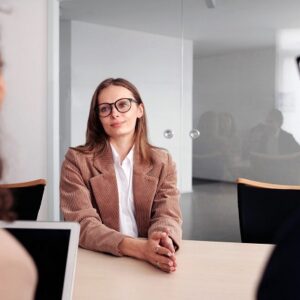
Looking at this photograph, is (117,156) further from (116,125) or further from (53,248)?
(53,248)

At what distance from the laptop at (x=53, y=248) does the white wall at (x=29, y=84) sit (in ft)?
10.1

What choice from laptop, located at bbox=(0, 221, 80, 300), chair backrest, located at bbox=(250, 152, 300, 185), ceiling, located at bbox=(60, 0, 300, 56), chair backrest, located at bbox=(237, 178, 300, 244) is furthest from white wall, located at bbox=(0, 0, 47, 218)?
laptop, located at bbox=(0, 221, 80, 300)

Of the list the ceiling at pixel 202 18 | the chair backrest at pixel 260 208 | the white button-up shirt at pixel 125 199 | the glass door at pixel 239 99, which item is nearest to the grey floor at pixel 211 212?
the glass door at pixel 239 99

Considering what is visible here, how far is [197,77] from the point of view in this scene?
11.6 feet

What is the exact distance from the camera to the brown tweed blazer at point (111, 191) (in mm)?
1759

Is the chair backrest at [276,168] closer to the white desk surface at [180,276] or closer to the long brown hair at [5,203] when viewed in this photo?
the white desk surface at [180,276]

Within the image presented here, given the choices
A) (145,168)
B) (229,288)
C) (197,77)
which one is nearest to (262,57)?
(197,77)

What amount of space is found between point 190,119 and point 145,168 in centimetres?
173

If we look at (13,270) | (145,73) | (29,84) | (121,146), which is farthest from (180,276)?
(29,84)

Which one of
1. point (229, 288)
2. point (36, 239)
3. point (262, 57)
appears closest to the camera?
point (36, 239)

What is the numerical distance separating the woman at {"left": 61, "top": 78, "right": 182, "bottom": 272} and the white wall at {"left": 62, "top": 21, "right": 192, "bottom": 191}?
162 cm

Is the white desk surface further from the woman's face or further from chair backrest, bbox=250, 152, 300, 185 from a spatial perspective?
chair backrest, bbox=250, 152, 300, 185

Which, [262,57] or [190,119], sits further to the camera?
[190,119]

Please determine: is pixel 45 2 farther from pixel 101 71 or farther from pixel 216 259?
pixel 216 259
